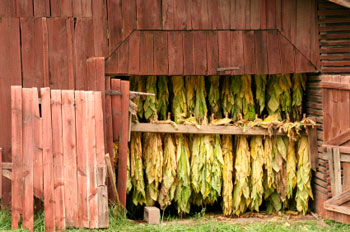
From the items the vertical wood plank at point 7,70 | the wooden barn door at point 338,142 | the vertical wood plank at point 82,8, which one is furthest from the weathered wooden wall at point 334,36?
the vertical wood plank at point 7,70

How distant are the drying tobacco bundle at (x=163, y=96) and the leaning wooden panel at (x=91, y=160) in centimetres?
165

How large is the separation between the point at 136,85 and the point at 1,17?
217 cm

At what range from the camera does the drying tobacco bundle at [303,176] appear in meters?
9.21

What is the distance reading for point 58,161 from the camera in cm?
779

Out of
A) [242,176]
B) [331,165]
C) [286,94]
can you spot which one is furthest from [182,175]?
[331,165]

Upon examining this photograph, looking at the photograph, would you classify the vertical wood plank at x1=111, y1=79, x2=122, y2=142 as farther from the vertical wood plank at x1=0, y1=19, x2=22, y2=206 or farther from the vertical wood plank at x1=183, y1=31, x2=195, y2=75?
the vertical wood plank at x1=0, y1=19, x2=22, y2=206

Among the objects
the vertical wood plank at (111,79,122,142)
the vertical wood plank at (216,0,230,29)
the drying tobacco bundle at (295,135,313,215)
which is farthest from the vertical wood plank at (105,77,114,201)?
the drying tobacco bundle at (295,135,313,215)

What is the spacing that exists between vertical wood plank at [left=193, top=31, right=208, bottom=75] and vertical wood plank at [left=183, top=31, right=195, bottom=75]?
0.14ft

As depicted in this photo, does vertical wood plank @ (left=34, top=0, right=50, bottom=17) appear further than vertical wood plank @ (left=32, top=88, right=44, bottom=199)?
Yes

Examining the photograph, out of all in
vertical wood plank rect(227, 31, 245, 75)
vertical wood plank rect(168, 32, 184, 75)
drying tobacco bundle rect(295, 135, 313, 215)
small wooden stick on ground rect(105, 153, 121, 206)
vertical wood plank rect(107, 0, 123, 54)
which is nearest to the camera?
small wooden stick on ground rect(105, 153, 121, 206)

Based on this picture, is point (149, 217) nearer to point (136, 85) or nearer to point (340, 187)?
point (136, 85)

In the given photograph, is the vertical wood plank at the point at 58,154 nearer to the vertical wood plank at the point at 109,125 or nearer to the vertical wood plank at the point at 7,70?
the vertical wood plank at the point at 109,125

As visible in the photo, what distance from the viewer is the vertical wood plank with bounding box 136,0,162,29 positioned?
8.53 m

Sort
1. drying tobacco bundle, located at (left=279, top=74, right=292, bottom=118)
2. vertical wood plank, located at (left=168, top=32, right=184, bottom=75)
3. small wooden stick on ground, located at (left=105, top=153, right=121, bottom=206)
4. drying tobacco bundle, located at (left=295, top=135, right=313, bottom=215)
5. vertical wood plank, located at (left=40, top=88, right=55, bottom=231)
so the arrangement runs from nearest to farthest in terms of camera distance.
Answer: vertical wood plank, located at (left=40, top=88, right=55, bottom=231) < small wooden stick on ground, located at (left=105, top=153, right=121, bottom=206) < vertical wood plank, located at (left=168, top=32, right=184, bottom=75) < drying tobacco bundle, located at (left=295, top=135, right=313, bottom=215) < drying tobacco bundle, located at (left=279, top=74, right=292, bottom=118)
